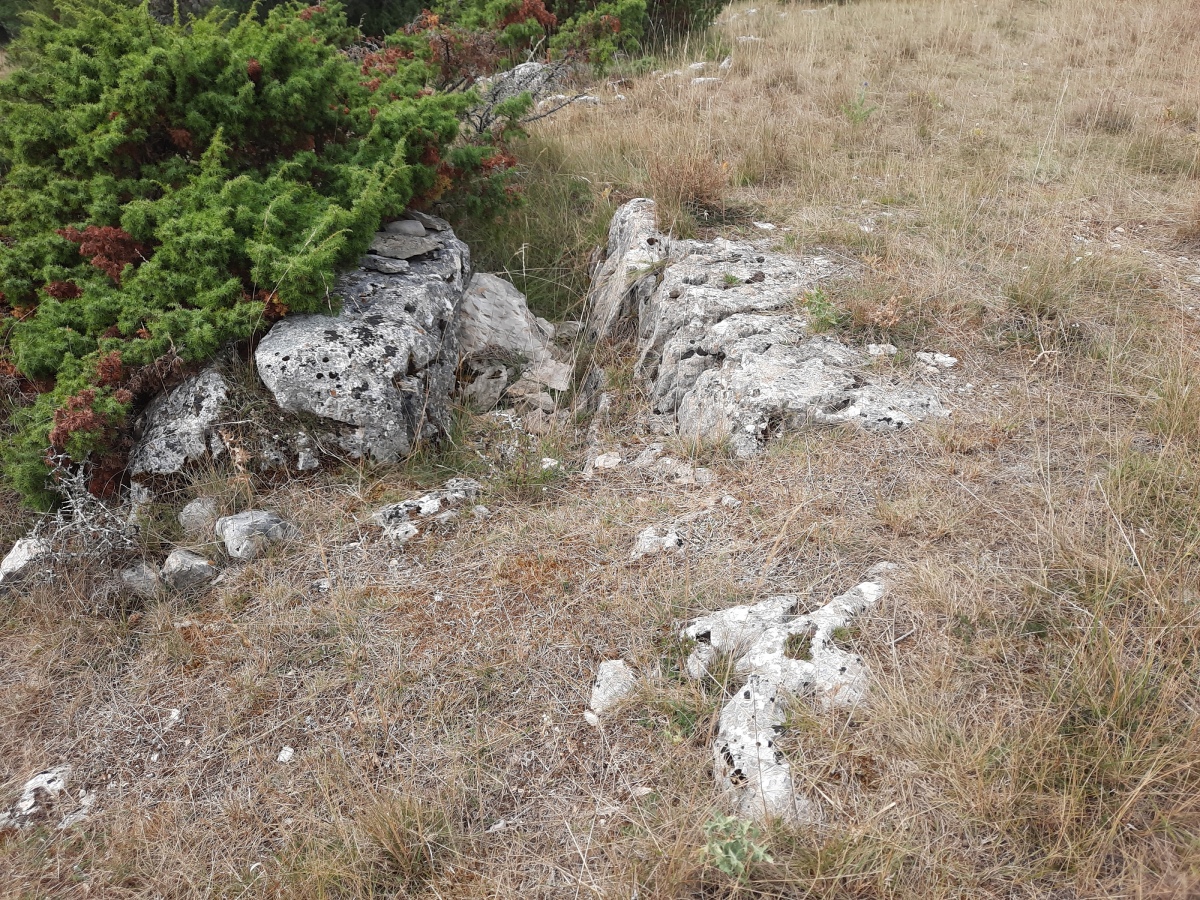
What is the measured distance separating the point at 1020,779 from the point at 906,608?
2.01 ft

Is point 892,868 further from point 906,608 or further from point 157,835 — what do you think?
point 157,835

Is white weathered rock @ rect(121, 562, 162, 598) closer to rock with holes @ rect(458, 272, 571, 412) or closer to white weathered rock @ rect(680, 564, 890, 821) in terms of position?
rock with holes @ rect(458, 272, 571, 412)

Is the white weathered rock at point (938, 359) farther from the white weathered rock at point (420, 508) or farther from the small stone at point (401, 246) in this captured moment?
the small stone at point (401, 246)

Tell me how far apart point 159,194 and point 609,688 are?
3.62 m

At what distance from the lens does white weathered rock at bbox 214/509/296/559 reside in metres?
3.18

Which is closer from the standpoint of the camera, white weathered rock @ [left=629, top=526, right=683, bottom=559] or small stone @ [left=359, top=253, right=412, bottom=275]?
white weathered rock @ [left=629, top=526, right=683, bottom=559]

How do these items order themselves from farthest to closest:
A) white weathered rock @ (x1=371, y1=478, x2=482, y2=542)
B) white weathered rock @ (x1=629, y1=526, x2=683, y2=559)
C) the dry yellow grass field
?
white weathered rock @ (x1=371, y1=478, x2=482, y2=542) < white weathered rock @ (x1=629, y1=526, x2=683, y2=559) < the dry yellow grass field

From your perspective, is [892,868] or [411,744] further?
[411,744]

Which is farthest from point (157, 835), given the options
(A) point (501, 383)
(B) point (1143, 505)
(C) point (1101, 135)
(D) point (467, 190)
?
(C) point (1101, 135)

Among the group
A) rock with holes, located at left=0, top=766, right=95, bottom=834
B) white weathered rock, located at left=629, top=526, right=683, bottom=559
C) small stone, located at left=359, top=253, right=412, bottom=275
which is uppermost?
small stone, located at left=359, top=253, right=412, bottom=275

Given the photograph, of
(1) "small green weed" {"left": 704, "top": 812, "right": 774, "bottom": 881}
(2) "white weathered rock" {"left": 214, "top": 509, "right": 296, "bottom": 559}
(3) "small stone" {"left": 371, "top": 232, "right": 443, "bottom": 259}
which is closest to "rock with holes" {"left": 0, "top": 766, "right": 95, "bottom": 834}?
(2) "white weathered rock" {"left": 214, "top": 509, "right": 296, "bottom": 559}

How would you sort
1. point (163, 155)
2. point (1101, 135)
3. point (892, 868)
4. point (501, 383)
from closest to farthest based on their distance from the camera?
1. point (892, 868)
2. point (163, 155)
3. point (501, 383)
4. point (1101, 135)

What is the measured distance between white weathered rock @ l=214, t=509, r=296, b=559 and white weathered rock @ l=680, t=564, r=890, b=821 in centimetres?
186

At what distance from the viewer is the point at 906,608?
244 centimetres
